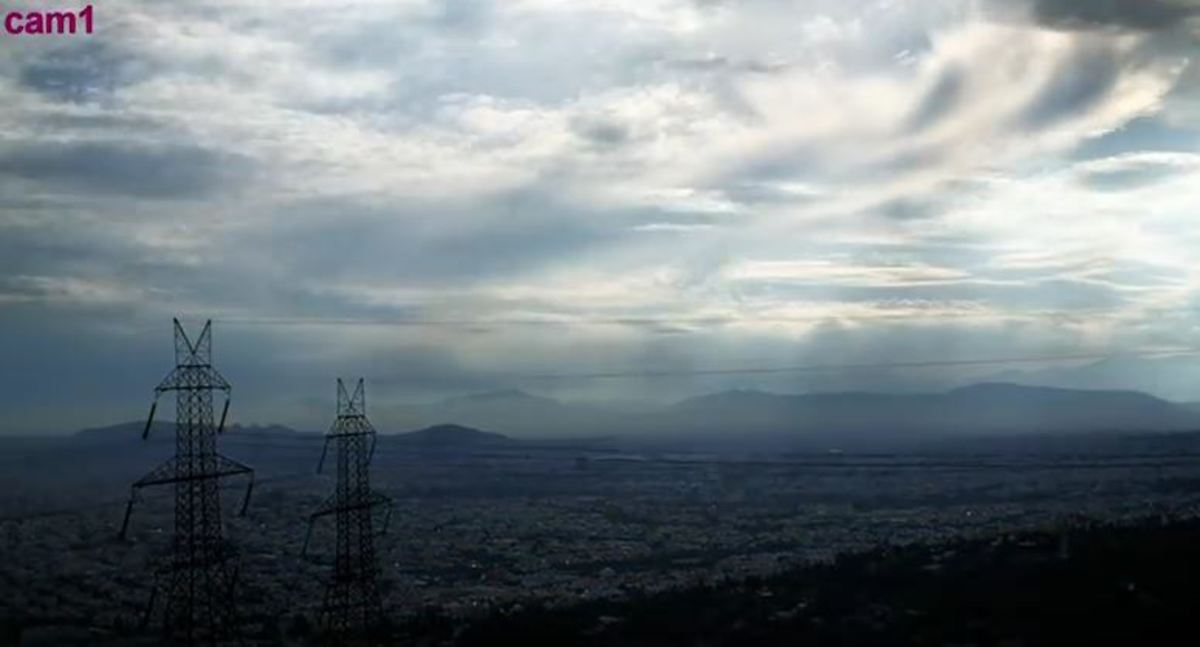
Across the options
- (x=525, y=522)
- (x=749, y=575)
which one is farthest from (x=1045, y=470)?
(x=749, y=575)

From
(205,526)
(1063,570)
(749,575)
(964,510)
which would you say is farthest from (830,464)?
(205,526)

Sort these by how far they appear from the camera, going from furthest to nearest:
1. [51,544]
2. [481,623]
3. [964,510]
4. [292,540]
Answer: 1. [964,510]
2. [292,540]
3. [51,544]
4. [481,623]

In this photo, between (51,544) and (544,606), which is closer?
Result: (544,606)

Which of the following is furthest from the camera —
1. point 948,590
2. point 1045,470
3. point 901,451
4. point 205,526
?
point 901,451

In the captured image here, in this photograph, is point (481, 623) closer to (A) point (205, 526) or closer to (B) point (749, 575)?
(A) point (205, 526)

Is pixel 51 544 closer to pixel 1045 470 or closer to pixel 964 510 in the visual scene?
pixel 964 510

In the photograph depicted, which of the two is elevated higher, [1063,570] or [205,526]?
[205,526]
